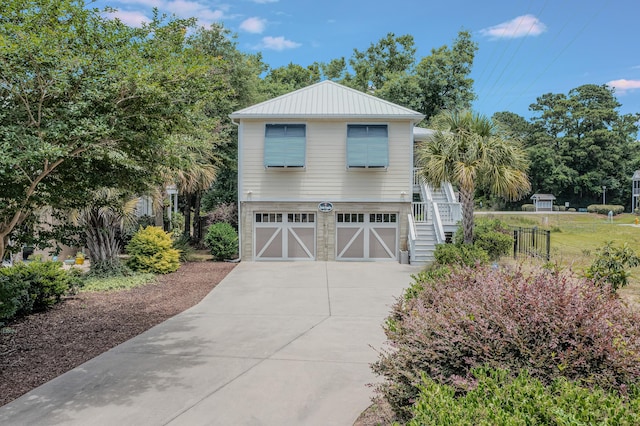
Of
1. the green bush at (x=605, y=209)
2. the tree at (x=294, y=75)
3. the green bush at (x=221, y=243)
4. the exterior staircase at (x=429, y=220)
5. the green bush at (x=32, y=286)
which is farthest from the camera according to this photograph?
the green bush at (x=605, y=209)

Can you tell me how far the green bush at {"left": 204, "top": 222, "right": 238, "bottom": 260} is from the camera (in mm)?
16828

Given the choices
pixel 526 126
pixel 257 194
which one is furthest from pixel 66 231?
pixel 526 126

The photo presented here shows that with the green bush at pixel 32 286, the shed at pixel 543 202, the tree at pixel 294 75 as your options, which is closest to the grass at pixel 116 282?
the green bush at pixel 32 286

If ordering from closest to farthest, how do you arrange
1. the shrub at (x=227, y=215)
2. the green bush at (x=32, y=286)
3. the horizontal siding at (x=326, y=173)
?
the green bush at (x=32, y=286)
the horizontal siding at (x=326, y=173)
the shrub at (x=227, y=215)

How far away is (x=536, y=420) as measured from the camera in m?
2.55

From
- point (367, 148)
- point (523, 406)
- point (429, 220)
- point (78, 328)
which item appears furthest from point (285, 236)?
point (523, 406)

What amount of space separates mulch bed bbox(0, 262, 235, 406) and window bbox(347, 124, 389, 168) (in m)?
7.29

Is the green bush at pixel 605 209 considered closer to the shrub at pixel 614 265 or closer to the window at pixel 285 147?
the window at pixel 285 147

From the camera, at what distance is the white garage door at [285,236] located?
1700 centimetres

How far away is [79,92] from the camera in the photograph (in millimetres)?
4637

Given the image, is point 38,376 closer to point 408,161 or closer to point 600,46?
point 408,161

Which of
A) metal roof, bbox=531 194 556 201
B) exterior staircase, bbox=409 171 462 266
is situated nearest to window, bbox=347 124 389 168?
exterior staircase, bbox=409 171 462 266

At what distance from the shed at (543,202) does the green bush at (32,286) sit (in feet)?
183

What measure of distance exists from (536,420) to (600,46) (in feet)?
96.7
